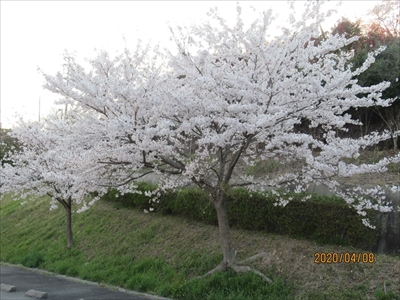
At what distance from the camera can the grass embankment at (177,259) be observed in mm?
6254

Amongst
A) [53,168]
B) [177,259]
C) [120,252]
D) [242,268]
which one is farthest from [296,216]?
[53,168]

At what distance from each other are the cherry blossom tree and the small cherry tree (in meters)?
0.54

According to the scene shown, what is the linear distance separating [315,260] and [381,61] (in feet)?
18.7

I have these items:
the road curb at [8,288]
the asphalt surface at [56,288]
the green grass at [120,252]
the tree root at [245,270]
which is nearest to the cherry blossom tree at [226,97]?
the tree root at [245,270]

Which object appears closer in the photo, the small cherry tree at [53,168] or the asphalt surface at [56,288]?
the small cherry tree at [53,168]

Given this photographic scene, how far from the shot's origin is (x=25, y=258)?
11.4 m

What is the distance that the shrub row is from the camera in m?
6.98

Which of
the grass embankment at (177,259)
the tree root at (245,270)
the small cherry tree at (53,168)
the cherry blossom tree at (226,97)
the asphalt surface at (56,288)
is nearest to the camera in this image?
the cherry blossom tree at (226,97)

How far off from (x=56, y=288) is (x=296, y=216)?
5.47 metres

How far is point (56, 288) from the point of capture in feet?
27.3

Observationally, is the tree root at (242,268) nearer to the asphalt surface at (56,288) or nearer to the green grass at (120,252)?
the green grass at (120,252)

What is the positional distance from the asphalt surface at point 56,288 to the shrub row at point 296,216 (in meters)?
2.66

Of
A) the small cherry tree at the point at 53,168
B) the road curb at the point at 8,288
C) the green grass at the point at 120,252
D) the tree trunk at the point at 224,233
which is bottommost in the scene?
the road curb at the point at 8,288

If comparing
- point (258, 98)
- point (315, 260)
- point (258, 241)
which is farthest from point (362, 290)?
point (258, 98)
